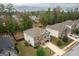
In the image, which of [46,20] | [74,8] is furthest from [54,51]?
[74,8]

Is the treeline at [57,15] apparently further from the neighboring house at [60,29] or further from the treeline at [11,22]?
the treeline at [11,22]

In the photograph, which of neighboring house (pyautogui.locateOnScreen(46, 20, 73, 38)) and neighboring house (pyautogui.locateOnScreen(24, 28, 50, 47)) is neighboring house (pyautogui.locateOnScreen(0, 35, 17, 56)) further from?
neighboring house (pyautogui.locateOnScreen(46, 20, 73, 38))

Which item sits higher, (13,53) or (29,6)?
(29,6)

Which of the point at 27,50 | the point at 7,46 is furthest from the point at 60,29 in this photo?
the point at 7,46

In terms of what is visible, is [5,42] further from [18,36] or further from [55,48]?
[55,48]

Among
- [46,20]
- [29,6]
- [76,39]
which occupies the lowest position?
[76,39]

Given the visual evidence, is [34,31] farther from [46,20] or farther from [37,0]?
[37,0]

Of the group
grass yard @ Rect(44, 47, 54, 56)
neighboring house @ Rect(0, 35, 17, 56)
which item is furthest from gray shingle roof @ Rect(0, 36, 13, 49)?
grass yard @ Rect(44, 47, 54, 56)
